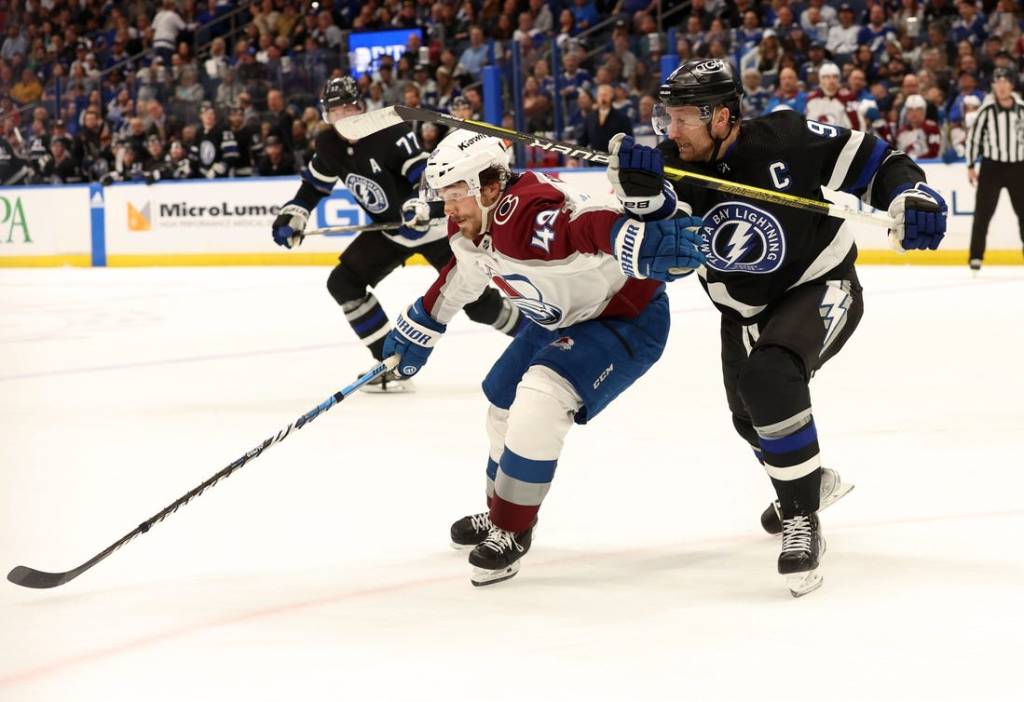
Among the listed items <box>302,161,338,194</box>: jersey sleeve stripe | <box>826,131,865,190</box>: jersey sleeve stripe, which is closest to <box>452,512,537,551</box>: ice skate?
<box>826,131,865,190</box>: jersey sleeve stripe

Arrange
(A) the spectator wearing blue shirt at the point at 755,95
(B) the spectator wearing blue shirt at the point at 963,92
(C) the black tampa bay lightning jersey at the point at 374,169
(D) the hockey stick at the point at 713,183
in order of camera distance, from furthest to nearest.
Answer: (A) the spectator wearing blue shirt at the point at 755,95 → (B) the spectator wearing blue shirt at the point at 963,92 → (C) the black tampa bay lightning jersey at the point at 374,169 → (D) the hockey stick at the point at 713,183

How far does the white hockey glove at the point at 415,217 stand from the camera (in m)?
5.82

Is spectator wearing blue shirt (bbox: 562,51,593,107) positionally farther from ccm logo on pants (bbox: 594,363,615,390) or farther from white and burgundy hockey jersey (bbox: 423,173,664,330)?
ccm logo on pants (bbox: 594,363,615,390)

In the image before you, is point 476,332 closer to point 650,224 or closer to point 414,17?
point 650,224

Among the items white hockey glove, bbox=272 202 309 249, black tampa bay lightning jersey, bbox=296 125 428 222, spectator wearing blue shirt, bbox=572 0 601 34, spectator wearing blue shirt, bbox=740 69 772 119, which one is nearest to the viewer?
white hockey glove, bbox=272 202 309 249

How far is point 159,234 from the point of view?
1297 cm

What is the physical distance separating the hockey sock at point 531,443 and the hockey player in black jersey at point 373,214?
2583 millimetres

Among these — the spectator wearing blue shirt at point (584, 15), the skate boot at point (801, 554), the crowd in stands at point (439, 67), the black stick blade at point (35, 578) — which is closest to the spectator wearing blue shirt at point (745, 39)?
the crowd in stands at point (439, 67)

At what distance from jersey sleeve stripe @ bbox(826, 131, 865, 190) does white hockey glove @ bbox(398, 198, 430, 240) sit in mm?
2835

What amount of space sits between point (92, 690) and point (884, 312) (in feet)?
19.5

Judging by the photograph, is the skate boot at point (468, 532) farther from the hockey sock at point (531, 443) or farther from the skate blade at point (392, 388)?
the skate blade at point (392, 388)

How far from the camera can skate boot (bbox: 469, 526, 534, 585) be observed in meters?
2.97

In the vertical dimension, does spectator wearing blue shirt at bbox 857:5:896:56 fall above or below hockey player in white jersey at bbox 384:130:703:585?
below

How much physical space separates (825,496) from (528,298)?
2.86 ft
